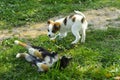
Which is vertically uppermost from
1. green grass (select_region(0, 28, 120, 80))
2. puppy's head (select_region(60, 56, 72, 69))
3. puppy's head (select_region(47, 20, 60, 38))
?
puppy's head (select_region(47, 20, 60, 38))

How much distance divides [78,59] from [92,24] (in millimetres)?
2393

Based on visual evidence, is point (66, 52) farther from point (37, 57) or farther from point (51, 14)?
point (51, 14)

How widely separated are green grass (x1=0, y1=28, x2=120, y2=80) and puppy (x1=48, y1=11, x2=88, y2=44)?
0.17 meters

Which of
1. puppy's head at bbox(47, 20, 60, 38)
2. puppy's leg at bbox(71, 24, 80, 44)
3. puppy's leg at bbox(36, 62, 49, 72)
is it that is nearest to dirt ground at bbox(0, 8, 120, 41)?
puppy's head at bbox(47, 20, 60, 38)

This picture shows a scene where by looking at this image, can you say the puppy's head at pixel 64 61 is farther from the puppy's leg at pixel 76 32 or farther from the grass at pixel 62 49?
the puppy's leg at pixel 76 32

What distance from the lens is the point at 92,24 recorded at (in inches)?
348

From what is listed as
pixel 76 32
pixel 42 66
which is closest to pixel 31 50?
pixel 42 66

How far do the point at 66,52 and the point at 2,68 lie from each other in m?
1.36

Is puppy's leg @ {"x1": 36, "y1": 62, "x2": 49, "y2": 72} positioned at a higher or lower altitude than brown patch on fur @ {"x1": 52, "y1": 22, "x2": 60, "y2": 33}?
lower

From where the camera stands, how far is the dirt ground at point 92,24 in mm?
8219

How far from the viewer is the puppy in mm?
7242

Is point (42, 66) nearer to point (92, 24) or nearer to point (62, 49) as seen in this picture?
point (62, 49)

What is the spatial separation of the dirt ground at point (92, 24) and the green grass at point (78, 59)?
453mm

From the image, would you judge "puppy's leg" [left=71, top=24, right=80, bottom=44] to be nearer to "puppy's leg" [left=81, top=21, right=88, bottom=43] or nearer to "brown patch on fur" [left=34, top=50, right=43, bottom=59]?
"puppy's leg" [left=81, top=21, right=88, bottom=43]
